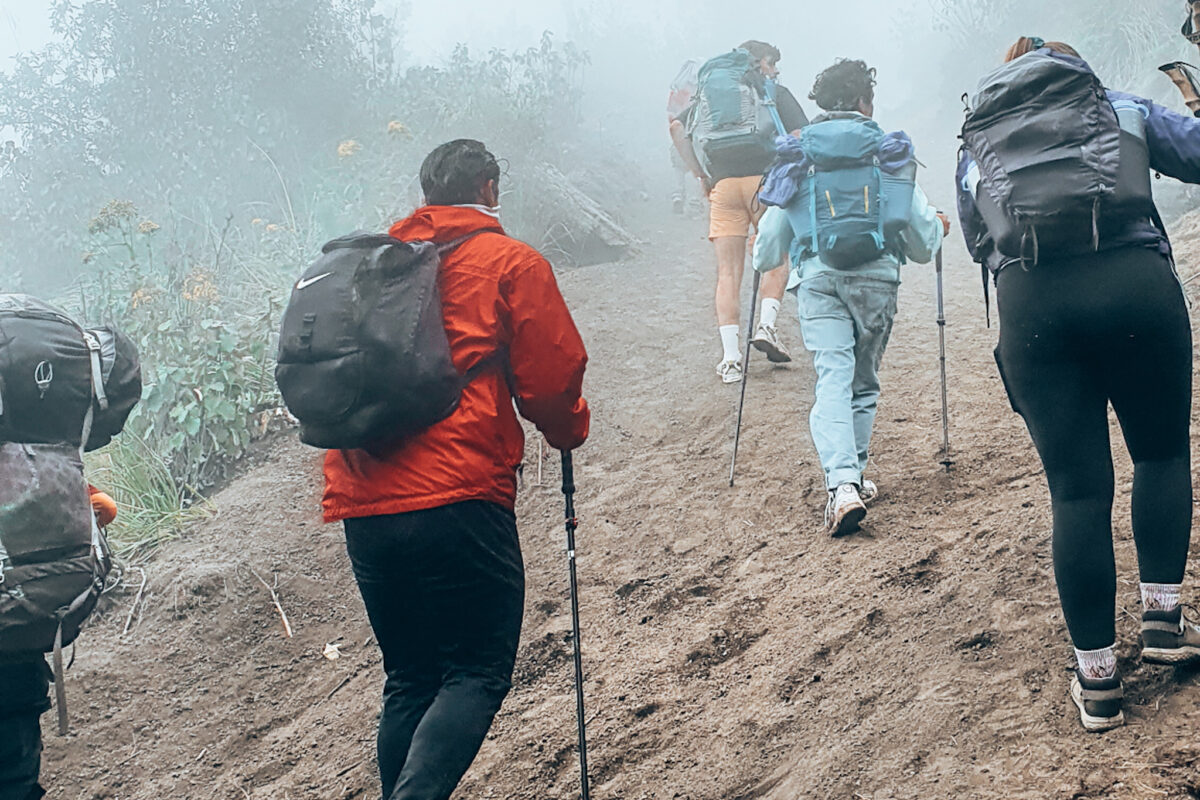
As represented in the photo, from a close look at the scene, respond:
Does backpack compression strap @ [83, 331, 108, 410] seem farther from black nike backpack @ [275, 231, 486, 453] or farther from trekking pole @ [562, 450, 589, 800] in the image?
trekking pole @ [562, 450, 589, 800]

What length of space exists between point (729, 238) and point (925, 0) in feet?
99.5

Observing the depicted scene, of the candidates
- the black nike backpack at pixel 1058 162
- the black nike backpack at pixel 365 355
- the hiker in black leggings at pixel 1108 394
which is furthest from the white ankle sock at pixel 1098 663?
the black nike backpack at pixel 365 355

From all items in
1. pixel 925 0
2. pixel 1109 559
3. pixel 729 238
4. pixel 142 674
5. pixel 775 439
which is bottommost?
pixel 142 674

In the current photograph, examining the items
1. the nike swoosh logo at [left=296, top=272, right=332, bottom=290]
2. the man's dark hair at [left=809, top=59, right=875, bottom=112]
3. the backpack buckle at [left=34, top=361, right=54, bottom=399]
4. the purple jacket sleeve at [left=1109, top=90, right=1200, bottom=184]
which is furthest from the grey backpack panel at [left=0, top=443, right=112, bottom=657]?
the man's dark hair at [left=809, top=59, right=875, bottom=112]

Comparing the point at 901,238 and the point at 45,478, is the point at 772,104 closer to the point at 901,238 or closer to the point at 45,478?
the point at 901,238

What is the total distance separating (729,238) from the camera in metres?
5.96

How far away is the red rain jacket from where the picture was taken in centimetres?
225

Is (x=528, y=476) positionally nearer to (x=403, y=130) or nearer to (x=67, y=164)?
(x=403, y=130)

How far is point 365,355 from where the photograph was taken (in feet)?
7.16

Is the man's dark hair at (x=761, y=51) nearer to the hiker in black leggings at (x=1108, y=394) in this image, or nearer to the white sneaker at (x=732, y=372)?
the white sneaker at (x=732, y=372)

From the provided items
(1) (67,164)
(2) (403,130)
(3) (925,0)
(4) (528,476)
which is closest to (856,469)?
(4) (528,476)

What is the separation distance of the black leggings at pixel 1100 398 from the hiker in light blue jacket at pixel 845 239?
1.54 meters

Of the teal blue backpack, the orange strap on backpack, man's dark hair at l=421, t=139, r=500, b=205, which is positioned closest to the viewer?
man's dark hair at l=421, t=139, r=500, b=205

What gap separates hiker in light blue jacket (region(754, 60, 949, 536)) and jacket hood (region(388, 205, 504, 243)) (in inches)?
75.1
